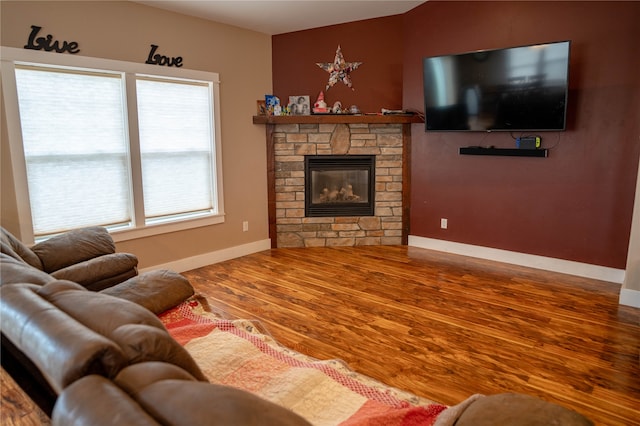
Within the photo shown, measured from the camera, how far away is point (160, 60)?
414 cm

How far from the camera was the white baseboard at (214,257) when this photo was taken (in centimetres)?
443

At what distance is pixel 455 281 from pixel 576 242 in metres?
1.26

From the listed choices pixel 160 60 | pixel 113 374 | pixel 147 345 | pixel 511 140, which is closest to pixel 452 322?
pixel 511 140

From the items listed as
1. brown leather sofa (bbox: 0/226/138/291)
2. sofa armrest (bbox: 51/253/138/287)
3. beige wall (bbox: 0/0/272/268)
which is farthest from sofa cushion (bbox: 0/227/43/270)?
beige wall (bbox: 0/0/272/268)

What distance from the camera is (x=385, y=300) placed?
3.65 m

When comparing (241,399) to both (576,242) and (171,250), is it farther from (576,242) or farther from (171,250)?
(576,242)

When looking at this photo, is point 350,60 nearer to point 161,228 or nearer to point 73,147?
point 161,228

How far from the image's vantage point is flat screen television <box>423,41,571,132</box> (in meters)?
3.87

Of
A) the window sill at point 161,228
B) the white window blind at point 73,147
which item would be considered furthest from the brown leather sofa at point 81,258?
the window sill at point 161,228

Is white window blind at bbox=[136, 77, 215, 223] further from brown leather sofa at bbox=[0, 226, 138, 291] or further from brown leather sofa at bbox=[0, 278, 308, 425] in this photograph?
brown leather sofa at bbox=[0, 278, 308, 425]

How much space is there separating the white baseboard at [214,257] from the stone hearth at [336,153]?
0.29 m

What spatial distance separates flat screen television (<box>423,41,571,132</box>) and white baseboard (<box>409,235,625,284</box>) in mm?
1319

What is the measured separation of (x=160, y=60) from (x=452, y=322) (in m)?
3.48

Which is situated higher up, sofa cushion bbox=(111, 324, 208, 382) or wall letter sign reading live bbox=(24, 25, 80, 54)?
wall letter sign reading live bbox=(24, 25, 80, 54)
